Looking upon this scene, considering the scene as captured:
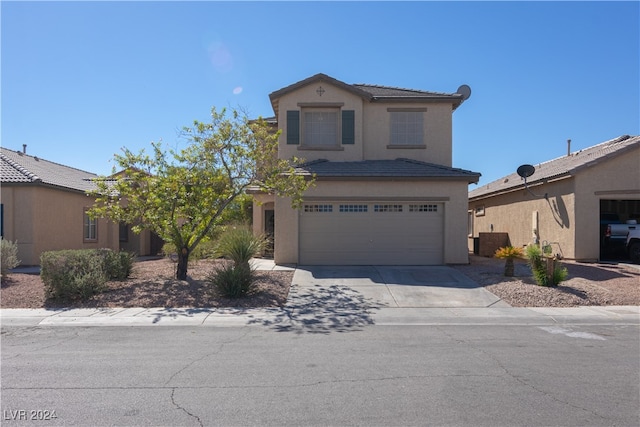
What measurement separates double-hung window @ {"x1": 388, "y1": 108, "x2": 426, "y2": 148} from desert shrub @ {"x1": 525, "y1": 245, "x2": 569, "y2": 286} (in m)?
7.60

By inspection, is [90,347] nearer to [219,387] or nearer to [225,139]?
[219,387]

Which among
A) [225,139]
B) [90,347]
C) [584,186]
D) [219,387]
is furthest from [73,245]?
[584,186]

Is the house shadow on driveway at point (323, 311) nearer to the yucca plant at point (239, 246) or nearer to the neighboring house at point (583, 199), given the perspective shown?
the yucca plant at point (239, 246)

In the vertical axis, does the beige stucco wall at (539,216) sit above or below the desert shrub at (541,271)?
above

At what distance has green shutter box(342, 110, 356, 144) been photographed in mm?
18484

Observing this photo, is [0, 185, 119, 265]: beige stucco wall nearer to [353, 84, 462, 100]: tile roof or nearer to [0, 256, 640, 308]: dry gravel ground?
[0, 256, 640, 308]: dry gravel ground

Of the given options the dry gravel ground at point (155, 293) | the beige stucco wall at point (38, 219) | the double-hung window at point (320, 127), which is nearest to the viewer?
the dry gravel ground at point (155, 293)

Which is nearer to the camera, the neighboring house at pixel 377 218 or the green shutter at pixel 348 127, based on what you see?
the neighboring house at pixel 377 218

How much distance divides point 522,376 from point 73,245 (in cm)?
1885

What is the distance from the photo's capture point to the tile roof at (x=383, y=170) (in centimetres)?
1612

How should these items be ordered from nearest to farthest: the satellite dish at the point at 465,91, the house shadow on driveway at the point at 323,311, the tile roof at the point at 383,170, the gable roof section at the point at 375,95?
the house shadow on driveway at the point at 323,311
the tile roof at the point at 383,170
the gable roof section at the point at 375,95
the satellite dish at the point at 465,91

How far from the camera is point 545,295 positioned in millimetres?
11484

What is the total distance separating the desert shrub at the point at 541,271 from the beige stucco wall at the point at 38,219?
16.7 m

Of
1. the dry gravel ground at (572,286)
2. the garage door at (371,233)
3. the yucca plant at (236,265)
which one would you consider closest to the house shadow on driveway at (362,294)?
the dry gravel ground at (572,286)
